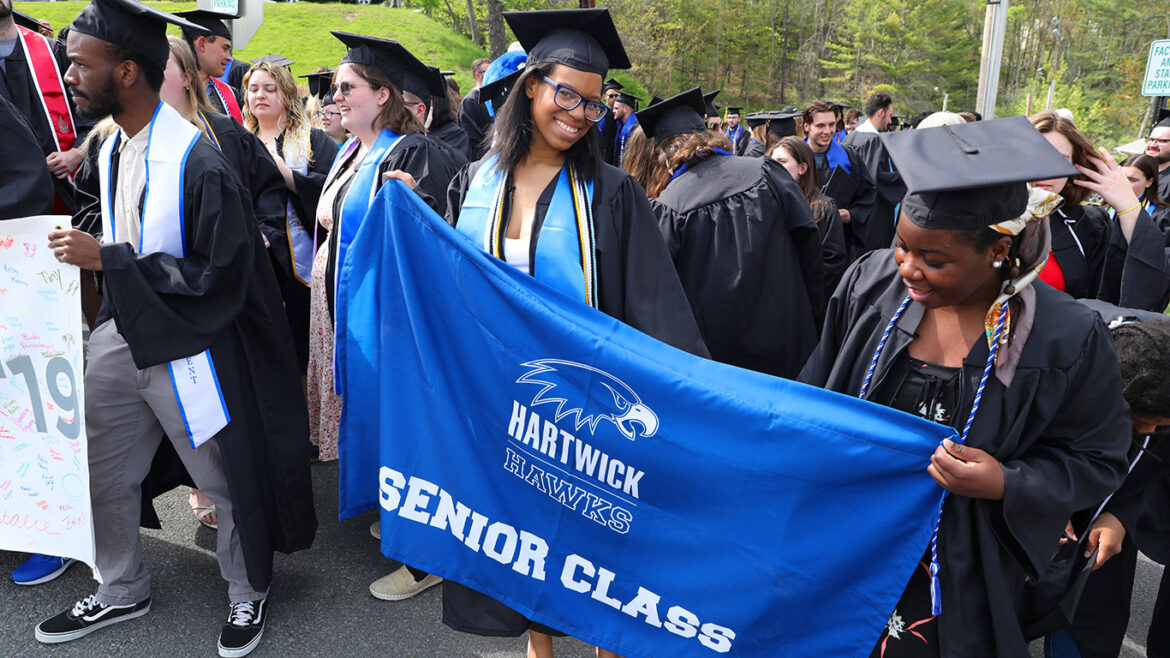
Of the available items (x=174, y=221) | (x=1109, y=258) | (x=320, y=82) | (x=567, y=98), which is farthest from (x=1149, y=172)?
(x=320, y=82)

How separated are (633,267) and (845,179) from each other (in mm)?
4389

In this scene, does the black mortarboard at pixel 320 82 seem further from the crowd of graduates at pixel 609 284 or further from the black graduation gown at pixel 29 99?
the black graduation gown at pixel 29 99

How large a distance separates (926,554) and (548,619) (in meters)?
1.11

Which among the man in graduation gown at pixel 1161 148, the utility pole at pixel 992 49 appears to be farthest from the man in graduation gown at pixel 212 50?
the utility pole at pixel 992 49

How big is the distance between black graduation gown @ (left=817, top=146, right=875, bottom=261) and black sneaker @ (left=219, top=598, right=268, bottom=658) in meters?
4.87

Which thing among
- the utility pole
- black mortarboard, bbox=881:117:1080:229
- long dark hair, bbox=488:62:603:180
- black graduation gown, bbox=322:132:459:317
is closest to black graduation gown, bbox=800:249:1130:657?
black mortarboard, bbox=881:117:1080:229

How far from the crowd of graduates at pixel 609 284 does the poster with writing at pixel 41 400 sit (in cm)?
10

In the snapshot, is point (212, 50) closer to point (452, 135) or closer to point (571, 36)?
point (452, 135)

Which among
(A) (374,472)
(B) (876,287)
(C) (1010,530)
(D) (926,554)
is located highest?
(B) (876,287)

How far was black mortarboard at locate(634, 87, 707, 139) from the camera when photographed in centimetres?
402

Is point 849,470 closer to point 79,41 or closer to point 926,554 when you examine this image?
point 926,554

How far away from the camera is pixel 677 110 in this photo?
160 inches

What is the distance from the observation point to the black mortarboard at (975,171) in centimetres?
171

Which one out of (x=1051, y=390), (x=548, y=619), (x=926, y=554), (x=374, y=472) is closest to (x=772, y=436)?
(x=926, y=554)
